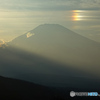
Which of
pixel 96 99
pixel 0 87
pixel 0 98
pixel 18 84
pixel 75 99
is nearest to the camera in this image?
pixel 0 98

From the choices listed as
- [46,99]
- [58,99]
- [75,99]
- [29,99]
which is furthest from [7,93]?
[75,99]

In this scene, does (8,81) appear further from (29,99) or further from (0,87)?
(29,99)

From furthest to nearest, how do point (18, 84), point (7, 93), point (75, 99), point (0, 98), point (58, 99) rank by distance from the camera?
point (75, 99) → point (18, 84) → point (7, 93) → point (0, 98) → point (58, 99)

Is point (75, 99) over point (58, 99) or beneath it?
over

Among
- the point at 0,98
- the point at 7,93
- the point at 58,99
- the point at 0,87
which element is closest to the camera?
the point at 58,99

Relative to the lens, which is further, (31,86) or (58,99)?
(31,86)

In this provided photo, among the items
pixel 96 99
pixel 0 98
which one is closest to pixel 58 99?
pixel 0 98

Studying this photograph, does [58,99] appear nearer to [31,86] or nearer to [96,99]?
[31,86]

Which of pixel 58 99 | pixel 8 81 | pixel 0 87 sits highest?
pixel 8 81

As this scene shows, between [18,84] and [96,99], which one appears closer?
[18,84]
